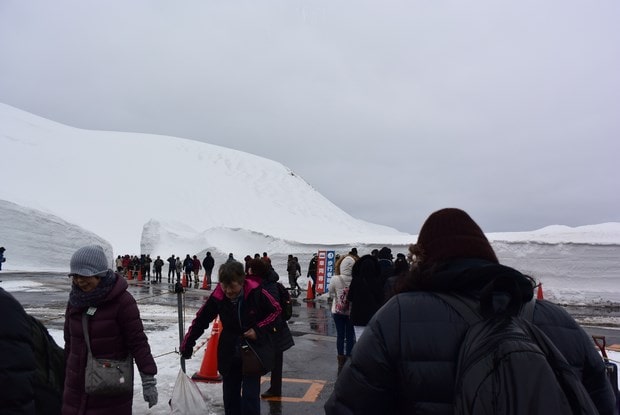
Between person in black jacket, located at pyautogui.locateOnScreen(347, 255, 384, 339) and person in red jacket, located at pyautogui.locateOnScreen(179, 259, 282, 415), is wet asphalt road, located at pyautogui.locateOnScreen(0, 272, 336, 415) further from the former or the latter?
person in red jacket, located at pyautogui.locateOnScreen(179, 259, 282, 415)

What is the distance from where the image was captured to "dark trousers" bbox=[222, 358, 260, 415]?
441cm

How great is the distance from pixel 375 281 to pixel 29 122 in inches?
3548

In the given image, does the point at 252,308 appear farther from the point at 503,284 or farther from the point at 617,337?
the point at 617,337

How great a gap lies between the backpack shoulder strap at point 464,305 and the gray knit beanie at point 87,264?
2.66 meters

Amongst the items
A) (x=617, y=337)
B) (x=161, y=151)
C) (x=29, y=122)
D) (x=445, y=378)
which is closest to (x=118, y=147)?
(x=161, y=151)

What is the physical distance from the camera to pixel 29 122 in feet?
266

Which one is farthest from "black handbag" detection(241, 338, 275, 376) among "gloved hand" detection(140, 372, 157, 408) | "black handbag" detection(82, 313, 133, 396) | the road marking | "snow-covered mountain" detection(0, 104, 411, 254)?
"snow-covered mountain" detection(0, 104, 411, 254)

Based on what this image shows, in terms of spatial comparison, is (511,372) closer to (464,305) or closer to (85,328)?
(464,305)

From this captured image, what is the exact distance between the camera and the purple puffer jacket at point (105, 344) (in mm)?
3396

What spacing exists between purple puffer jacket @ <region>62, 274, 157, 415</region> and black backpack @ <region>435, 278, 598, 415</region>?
2713 mm

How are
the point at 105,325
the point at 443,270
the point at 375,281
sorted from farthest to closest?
the point at 375,281, the point at 105,325, the point at 443,270

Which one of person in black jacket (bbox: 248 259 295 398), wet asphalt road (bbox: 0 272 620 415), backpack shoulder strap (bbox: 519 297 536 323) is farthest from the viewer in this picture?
wet asphalt road (bbox: 0 272 620 415)

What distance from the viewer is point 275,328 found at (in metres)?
4.60

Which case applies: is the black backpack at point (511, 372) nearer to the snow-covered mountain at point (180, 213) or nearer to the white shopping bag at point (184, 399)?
the white shopping bag at point (184, 399)
